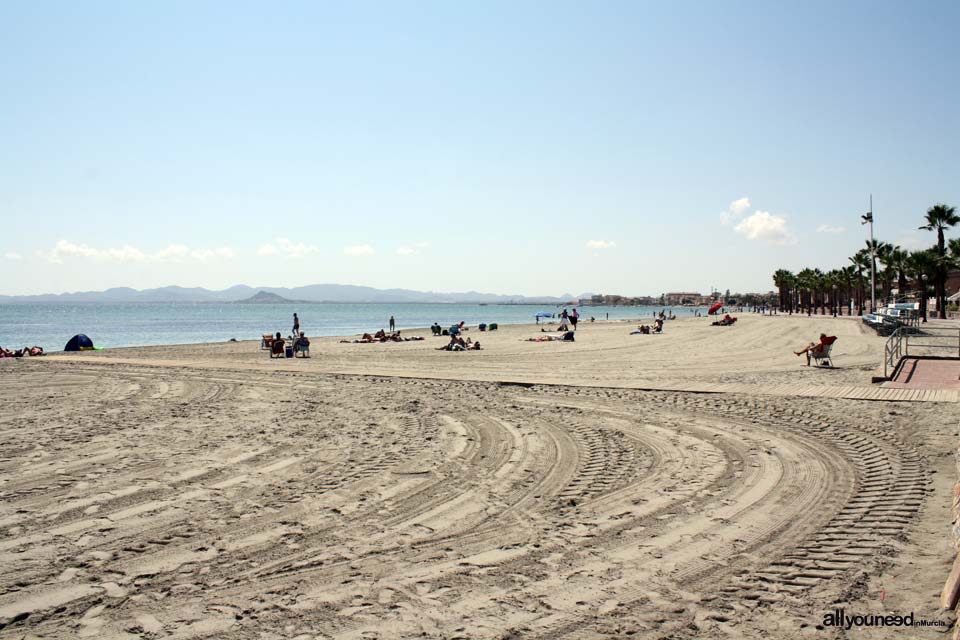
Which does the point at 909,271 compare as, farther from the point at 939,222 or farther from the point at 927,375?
the point at 927,375

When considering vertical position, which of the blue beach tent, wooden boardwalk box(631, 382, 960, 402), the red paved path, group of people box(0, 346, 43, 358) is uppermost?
the blue beach tent

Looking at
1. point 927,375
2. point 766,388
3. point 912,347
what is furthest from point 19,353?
point 912,347

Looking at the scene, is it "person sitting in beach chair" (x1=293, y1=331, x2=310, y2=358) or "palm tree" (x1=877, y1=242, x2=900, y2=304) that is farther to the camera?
"palm tree" (x1=877, y1=242, x2=900, y2=304)

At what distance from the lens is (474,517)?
545cm

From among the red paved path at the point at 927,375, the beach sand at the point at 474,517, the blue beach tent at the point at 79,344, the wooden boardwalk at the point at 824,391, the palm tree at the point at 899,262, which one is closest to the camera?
the beach sand at the point at 474,517

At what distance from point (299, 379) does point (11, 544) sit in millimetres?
11465

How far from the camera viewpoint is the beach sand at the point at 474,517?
12.4 feet

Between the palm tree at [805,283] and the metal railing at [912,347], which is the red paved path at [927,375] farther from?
the palm tree at [805,283]

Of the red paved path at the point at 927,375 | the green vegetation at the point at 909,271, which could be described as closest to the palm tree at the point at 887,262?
the green vegetation at the point at 909,271

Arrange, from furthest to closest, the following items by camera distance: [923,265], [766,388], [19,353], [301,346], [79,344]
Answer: [923,265] < [79,344] < [19,353] < [301,346] < [766,388]

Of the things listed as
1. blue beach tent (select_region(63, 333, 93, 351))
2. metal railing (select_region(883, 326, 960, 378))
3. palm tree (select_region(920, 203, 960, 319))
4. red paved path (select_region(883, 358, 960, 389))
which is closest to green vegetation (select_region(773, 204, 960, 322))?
palm tree (select_region(920, 203, 960, 319))

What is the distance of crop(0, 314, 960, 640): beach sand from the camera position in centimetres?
379

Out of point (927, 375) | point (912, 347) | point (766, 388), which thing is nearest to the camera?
point (766, 388)

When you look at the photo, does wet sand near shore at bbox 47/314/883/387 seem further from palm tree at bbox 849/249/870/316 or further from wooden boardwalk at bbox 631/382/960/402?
palm tree at bbox 849/249/870/316
